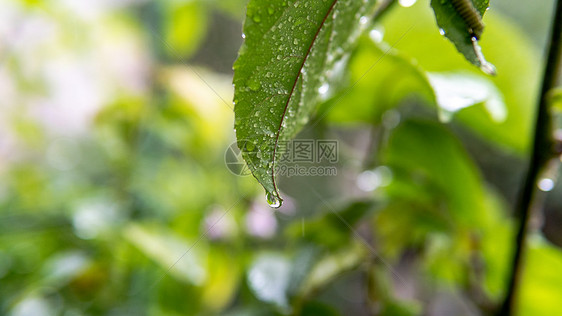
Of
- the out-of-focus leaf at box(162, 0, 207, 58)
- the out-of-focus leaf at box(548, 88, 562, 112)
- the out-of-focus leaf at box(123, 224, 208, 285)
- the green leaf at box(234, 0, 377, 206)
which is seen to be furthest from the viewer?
the out-of-focus leaf at box(162, 0, 207, 58)

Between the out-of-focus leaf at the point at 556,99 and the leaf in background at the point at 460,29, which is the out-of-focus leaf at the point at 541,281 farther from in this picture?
the leaf in background at the point at 460,29

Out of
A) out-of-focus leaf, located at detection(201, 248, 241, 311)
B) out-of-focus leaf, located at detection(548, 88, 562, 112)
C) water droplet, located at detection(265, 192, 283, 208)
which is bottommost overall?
out-of-focus leaf, located at detection(201, 248, 241, 311)

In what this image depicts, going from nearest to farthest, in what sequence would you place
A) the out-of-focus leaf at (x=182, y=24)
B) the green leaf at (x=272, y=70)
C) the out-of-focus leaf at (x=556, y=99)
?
the green leaf at (x=272, y=70) → the out-of-focus leaf at (x=556, y=99) → the out-of-focus leaf at (x=182, y=24)

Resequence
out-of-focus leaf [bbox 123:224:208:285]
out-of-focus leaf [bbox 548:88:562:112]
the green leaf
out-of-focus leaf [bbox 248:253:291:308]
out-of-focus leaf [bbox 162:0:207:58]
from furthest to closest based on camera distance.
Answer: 1. out-of-focus leaf [bbox 162:0:207:58]
2. out-of-focus leaf [bbox 123:224:208:285]
3. out-of-focus leaf [bbox 248:253:291:308]
4. out-of-focus leaf [bbox 548:88:562:112]
5. the green leaf

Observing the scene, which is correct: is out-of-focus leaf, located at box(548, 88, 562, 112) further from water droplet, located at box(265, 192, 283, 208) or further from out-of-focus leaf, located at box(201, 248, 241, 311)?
out-of-focus leaf, located at box(201, 248, 241, 311)

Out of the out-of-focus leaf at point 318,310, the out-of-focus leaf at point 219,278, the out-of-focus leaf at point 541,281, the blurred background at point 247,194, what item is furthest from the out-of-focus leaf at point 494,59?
the out-of-focus leaf at point 219,278

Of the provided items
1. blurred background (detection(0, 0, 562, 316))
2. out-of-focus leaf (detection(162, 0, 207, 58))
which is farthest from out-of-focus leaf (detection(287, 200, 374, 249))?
out-of-focus leaf (detection(162, 0, 207, 58))

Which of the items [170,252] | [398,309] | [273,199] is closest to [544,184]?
[398,309]
